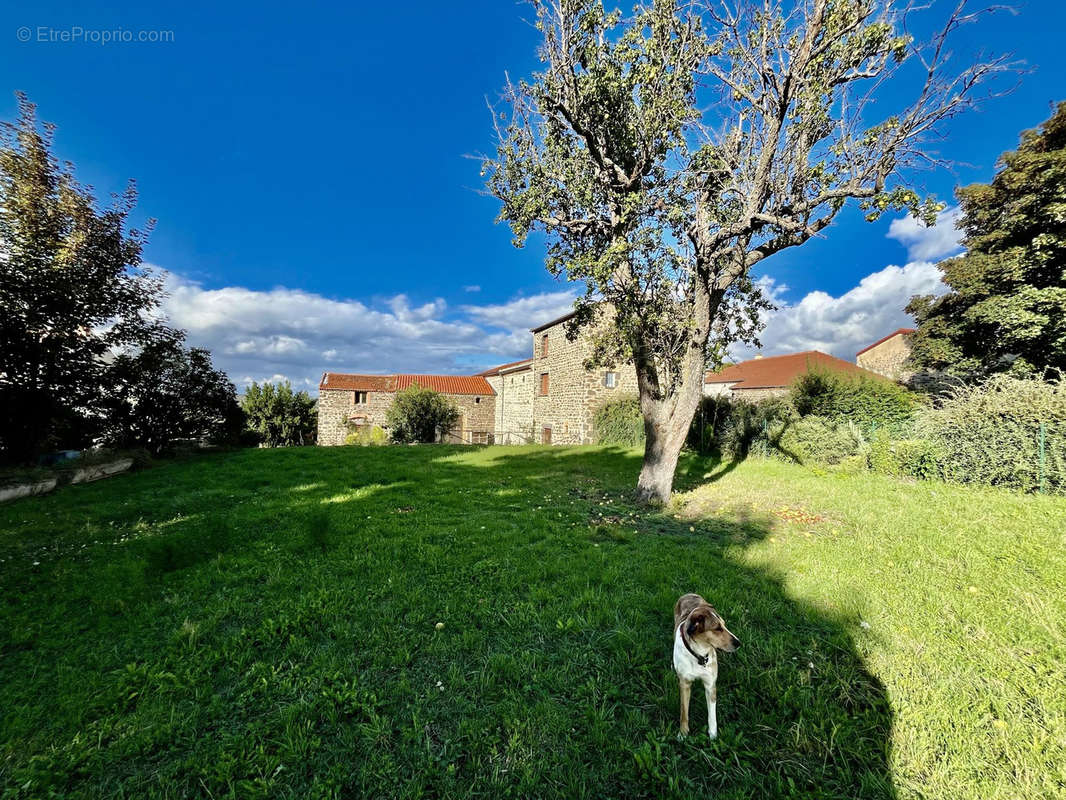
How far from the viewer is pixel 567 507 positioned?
6852 millimetres

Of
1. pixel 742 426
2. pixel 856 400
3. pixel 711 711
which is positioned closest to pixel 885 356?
pixel 856 400

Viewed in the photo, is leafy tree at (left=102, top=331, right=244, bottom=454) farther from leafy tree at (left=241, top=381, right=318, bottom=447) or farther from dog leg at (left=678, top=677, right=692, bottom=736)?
dog leg at (left=678, top=677, right=692, bottom=736)

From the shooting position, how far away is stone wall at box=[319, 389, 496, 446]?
28281mm

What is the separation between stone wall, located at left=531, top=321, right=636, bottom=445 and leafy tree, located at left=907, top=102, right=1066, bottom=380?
11.3 m

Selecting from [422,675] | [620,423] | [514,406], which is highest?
[514,406]

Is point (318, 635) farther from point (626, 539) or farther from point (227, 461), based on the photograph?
point (227, 461)

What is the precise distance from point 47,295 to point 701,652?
495 inches

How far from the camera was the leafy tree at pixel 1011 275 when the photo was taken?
36.4ft

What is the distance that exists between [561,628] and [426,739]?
1.28m

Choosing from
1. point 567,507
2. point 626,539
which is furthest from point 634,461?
point 626,539

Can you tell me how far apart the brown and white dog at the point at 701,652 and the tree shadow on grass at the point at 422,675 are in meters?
0.14

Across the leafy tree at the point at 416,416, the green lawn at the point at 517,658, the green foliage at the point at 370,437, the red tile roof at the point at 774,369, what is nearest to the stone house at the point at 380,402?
the green foliage at the point at 370,437

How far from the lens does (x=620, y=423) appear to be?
58.7 feet

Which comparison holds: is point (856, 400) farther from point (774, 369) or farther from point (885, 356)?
point (885, 356)
